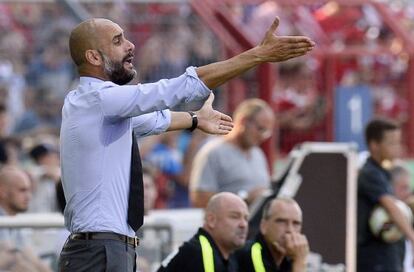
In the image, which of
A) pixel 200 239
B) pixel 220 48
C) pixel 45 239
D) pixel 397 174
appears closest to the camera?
pixel 200 239

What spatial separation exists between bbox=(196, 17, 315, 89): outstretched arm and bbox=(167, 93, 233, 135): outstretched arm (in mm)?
361

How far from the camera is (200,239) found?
312 inches

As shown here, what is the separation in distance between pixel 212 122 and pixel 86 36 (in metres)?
0.70

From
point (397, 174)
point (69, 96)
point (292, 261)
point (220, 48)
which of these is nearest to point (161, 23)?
point (220, 48)

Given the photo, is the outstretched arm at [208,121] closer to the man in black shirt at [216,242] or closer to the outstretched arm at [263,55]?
the outstretched arm at [263,55]

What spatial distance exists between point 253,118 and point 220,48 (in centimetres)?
183

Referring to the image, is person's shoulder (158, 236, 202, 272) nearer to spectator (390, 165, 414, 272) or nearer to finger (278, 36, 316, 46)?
finger (278, 36, 316, 46)

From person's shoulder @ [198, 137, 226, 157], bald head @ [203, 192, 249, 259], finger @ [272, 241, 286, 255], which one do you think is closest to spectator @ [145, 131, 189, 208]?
person's shoulder @ [198, 137, 226, 157]

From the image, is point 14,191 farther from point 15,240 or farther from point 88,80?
point 88,80

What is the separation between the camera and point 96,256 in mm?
5941

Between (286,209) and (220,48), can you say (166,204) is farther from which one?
(286,209)

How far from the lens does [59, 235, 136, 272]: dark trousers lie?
5918 mm

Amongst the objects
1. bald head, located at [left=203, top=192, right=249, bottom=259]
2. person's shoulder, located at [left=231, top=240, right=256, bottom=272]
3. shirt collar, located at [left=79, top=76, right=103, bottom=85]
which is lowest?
person's shoulder, located at [left=231, top=240, right=256, bottom=272]

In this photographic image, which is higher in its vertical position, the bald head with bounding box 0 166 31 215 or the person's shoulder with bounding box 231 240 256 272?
the bald head with bounding box 0 166 31 215
